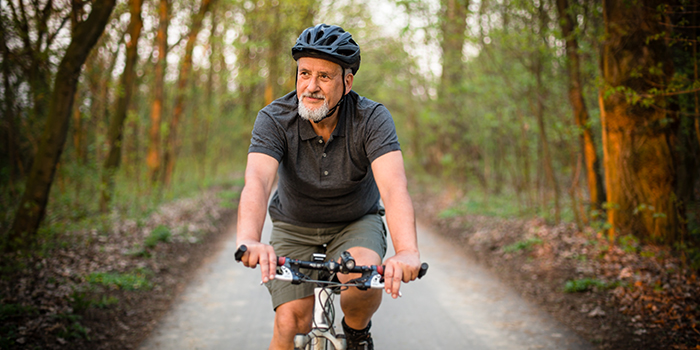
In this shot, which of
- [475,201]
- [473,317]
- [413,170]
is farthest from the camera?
[413,170]

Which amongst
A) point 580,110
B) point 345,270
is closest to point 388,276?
point 345,270

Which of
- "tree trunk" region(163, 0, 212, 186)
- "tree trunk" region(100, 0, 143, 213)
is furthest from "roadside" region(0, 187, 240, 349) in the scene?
"tree trunk" region(163, 0, 212, 186)

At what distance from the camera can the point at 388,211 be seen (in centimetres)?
266

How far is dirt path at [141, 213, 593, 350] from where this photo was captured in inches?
174

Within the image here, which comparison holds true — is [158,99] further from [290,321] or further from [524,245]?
[290,321]

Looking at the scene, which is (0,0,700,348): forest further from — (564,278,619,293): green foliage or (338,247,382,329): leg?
(338,247,382,329): leg

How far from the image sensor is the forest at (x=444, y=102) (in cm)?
598

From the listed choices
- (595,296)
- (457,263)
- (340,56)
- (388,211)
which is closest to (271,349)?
(388,211)

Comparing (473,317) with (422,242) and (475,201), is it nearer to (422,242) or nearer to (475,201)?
(422,242)

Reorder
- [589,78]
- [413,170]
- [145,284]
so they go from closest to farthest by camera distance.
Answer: [145,284] → [589,78] → [413,170]

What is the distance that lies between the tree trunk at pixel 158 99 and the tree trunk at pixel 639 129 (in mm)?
9876

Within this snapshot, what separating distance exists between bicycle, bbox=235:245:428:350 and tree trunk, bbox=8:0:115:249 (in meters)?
5.03

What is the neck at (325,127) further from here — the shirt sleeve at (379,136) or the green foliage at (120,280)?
the green foliage at (120,280)

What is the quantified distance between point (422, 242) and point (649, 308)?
4.93 m
